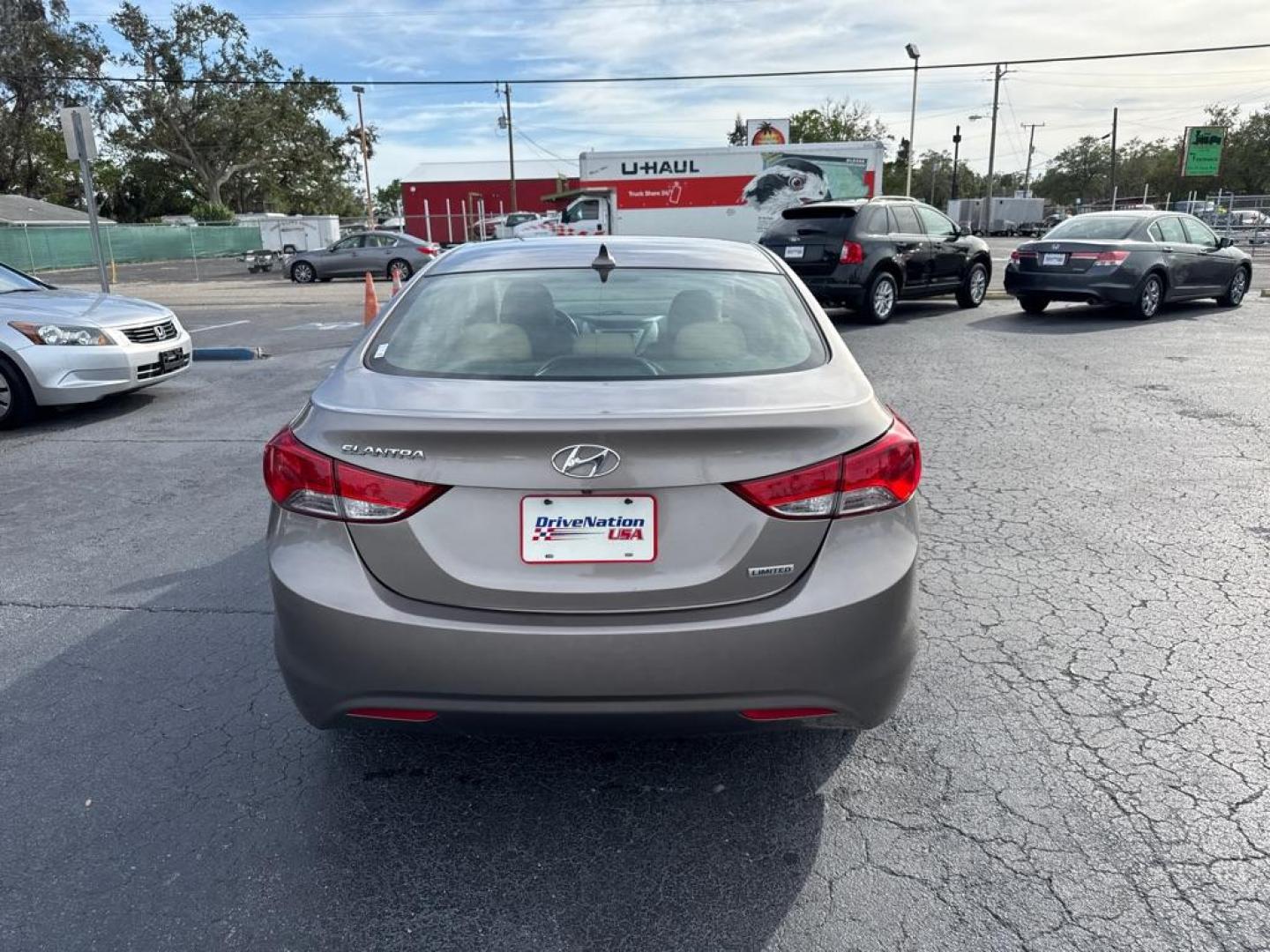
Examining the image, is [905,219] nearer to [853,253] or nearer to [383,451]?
[853,253]

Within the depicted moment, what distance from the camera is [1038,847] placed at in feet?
8.06

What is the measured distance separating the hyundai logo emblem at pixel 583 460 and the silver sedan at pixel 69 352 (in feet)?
22.4

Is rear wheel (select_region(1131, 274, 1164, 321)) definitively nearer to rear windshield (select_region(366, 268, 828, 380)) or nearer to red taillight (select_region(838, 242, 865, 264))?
red taillight (select_region(838, 242, 865, 264))

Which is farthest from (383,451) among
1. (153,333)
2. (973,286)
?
(973,286)

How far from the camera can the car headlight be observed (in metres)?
7.34

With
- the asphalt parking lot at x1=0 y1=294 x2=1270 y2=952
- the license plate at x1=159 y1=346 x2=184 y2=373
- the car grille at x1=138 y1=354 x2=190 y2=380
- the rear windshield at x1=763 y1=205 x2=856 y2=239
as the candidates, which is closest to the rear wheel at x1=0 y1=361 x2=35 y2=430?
the car grille at x1=138 y1=354 x2=190 y2=380

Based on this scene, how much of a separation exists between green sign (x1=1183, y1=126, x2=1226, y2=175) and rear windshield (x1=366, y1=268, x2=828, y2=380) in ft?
119

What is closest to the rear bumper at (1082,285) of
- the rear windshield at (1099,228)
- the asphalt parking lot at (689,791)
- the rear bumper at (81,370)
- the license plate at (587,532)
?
the rear windshield at (1099,228)

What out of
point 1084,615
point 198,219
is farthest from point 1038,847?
point 198,219

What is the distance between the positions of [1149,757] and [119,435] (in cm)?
735

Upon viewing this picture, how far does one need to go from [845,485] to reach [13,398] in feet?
24.8

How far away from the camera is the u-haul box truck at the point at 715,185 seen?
23.6 m

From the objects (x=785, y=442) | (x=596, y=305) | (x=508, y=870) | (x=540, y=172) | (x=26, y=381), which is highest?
(x=540, y=172)

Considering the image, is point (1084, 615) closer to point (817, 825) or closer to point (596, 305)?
point (817, 825)
